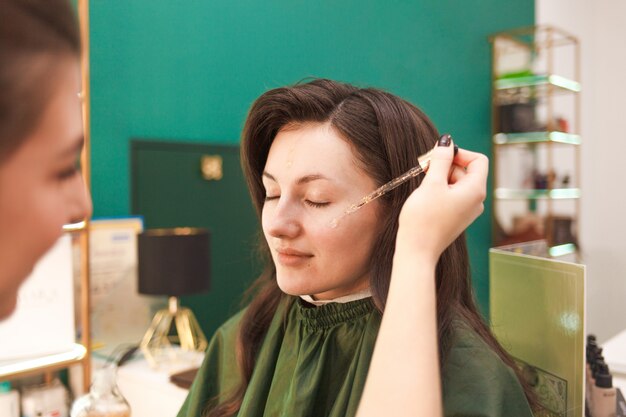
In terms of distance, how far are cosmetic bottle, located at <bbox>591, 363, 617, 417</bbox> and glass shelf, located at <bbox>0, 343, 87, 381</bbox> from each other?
4.66 ft

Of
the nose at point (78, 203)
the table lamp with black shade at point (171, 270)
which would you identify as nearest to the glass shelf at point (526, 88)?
the table lamp with black shade at point (171, 270)

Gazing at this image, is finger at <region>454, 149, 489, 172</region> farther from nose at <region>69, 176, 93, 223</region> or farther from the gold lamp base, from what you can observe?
the gold lamp base

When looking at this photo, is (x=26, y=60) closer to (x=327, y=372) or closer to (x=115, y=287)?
(x=327, y=372)

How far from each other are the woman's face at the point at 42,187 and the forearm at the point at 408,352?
0.63 meters

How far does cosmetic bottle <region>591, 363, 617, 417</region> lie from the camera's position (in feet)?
4.30

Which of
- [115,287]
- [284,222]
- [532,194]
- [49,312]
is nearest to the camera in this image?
[284,222]

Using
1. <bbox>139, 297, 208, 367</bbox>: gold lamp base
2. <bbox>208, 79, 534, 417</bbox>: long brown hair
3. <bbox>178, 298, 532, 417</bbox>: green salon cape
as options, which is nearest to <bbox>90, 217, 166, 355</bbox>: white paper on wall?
<bbox>139, 297, 208, 367</bbox>: gold lamp base

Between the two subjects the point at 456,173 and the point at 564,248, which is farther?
the point at 564,248

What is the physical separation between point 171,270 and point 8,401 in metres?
0.68

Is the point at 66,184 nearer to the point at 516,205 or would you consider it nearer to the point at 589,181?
the point at 516,205

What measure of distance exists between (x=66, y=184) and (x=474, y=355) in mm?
865

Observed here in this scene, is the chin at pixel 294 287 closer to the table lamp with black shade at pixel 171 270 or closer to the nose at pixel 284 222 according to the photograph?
the nose at pixel 284 222

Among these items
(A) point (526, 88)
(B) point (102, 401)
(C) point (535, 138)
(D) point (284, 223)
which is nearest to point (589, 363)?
(D) point (284, 223)

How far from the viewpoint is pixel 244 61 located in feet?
10.2
